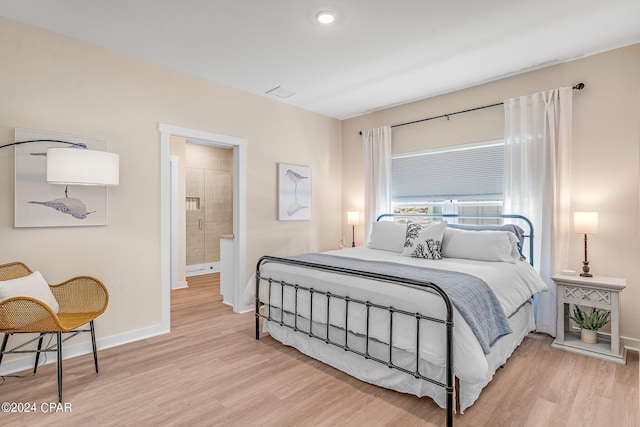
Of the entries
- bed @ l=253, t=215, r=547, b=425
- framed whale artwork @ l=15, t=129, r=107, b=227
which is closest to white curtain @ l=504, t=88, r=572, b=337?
bed @ l=253, t=215, r=547, b=425

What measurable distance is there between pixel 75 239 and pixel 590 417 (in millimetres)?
4006

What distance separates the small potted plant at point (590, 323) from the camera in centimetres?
306

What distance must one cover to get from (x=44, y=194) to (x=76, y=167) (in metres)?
0.54

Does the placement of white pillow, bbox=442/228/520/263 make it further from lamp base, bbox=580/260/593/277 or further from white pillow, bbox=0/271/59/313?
white pillow, bbox=0/271/59/313

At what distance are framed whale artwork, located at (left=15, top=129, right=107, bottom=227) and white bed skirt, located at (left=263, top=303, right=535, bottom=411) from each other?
1957 millimetres

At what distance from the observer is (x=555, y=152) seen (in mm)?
3463

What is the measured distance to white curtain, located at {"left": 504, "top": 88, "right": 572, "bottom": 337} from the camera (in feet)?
11.2

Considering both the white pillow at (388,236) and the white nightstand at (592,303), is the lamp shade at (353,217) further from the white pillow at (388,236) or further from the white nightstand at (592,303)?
the white nightstand at (592,303)

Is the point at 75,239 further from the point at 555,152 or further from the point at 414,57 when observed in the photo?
the point at 555,152

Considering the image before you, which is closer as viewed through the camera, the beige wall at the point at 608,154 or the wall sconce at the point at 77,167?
the wall sconce at the point at 77,167

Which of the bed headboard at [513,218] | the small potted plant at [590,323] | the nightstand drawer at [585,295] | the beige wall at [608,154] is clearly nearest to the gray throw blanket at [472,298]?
the nightstand drawer at [585,295]

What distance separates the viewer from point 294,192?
4871 mm

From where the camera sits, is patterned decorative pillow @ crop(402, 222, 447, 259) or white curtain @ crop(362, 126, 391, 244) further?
white curtain @ crop(362, 126, 391, 244)

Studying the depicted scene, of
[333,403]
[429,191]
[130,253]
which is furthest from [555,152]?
[130,253]
